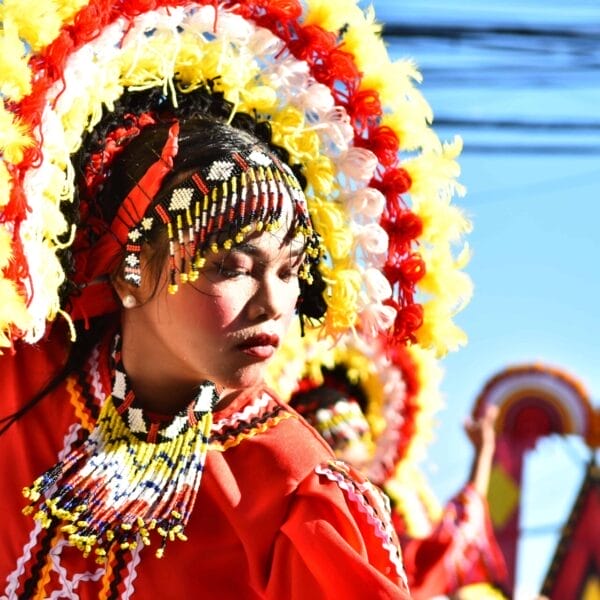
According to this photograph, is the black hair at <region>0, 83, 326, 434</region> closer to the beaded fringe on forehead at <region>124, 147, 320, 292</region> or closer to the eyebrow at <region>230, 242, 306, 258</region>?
the beaded fringe on forehead at <region>124, 147, 320, 292</region>

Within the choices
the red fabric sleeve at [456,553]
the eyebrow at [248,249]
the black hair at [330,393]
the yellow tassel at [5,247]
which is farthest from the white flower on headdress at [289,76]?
the black hair at [330,393]

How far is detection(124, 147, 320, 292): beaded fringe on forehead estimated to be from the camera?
2205 millimetres

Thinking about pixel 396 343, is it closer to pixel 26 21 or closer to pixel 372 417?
pixel 26 21

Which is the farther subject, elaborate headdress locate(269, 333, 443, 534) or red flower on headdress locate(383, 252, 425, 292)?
elaborate headdress locate(269, 333, 443, 534)

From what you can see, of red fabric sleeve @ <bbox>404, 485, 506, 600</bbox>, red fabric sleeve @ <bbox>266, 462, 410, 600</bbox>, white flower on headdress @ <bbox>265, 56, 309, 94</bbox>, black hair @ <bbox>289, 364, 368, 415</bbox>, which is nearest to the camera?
red fabric sleeve @ <bbox>266, 462, 410, 600</bbox>

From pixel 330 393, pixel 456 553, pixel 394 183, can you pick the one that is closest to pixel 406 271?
pixel 394 183

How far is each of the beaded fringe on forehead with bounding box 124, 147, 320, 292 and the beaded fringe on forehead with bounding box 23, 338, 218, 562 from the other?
257 millimetres

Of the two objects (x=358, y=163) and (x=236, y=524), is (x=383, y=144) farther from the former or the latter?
(x=236, y=524)

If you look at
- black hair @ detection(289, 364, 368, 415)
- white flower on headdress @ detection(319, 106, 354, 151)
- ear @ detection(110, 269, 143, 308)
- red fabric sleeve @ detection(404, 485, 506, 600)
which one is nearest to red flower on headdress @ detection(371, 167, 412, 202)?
white flower on headdress @ detection(319, 106, 354, 151)

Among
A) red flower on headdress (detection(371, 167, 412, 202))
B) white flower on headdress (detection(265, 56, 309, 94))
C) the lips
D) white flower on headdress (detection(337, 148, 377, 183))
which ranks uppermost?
white flower on headdress (detection(265, 56, 309, 94))

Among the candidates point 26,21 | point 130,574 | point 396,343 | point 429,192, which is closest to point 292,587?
point 130,574

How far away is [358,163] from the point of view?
8.50ft

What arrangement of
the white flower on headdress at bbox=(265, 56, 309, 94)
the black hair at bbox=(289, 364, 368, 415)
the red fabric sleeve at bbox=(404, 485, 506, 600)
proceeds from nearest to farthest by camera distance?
the white flower on headdress at bbox=(265, 56, 309, 94) < the red fabric sleeve at bbox=(404, 485, 506, 600) < the black hair at bbox=(289, 364, 368, 415)

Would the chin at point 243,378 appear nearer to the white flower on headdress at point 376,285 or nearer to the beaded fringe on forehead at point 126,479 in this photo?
the beaded fringe on forehead at point 126,479
